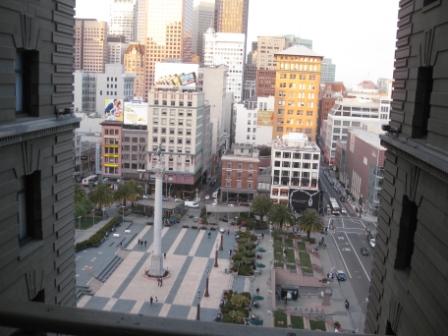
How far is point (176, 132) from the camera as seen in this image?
6875 centimetres

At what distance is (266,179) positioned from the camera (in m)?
→ 67.0

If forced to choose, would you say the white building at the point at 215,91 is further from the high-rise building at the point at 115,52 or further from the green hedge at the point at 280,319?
the high-rise building at the point at 115,52

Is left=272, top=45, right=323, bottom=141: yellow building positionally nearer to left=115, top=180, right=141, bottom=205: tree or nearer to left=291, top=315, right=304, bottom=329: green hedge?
left=115, top=180, right=141, bottom=205: tree

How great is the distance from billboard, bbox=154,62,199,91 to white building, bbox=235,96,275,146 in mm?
17650

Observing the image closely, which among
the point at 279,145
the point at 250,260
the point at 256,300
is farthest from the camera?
the point at 279,145

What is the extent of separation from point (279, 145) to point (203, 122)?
15.2m

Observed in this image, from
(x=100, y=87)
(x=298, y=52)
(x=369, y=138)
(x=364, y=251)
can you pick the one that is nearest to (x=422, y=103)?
(x=364, y=251)

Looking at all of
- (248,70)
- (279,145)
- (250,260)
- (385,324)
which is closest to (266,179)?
(279,145)

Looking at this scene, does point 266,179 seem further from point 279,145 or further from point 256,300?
point 256,300

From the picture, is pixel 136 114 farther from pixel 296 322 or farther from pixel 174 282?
pixel 296 322

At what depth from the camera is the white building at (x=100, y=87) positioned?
110438 mm

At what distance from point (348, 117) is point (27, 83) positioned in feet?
303

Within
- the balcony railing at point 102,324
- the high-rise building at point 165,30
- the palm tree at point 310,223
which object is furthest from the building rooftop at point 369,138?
the high-rise building at point 165,30

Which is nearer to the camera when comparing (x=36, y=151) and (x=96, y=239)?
(x=36, y=151)
